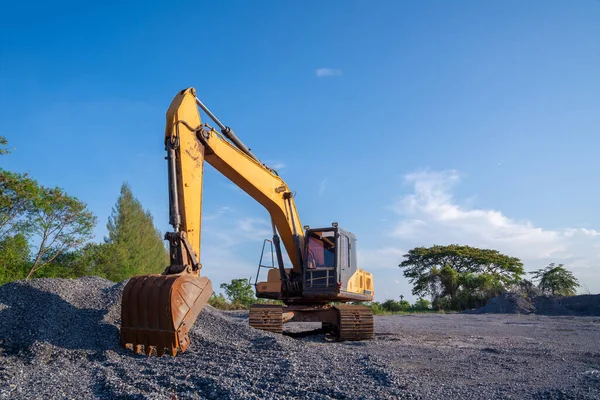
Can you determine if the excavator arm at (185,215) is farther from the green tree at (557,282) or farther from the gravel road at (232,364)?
the green tree at (557,282)

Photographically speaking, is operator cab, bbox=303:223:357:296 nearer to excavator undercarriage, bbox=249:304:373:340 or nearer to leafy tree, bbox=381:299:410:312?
excavator undercarriage, bbox=249:304:373:340

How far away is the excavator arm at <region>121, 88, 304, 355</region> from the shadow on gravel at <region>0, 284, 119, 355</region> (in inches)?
40.7

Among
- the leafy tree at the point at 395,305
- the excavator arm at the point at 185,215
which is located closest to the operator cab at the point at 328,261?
the excavator arm at the point at 185,215

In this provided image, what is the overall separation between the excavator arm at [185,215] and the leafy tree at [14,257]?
43.3 feet

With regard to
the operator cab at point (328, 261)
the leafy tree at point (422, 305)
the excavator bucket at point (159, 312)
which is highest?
the operator cab at point (328, 261)

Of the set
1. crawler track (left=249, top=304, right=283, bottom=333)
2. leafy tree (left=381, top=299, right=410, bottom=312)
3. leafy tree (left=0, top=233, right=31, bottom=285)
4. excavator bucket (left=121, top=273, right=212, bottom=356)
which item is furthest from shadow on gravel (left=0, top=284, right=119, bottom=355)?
leafy tree (left=381, top=299, right=410, bottom=312)

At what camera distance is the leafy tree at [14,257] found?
18016mm

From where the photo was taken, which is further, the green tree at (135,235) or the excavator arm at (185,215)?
the green tree at (135,235)

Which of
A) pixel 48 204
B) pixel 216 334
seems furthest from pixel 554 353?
pixel 48 204

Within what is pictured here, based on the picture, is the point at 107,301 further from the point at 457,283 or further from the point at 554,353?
the point at 457,283

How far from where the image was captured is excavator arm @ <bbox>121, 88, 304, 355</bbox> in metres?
6.08

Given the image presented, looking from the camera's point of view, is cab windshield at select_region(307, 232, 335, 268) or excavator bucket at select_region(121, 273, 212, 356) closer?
excavator bucket at select_region(121, 273, 212, 356)

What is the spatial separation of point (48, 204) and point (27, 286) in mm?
12697

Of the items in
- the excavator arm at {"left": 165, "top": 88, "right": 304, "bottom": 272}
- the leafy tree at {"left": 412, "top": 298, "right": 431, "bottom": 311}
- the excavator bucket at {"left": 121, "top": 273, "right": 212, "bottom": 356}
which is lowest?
the leafy tree at {"left": 412, "top": 298, "right": 431, "bottom": 311}
